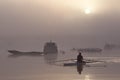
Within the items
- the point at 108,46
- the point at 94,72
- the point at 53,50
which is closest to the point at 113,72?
the point at 94,72

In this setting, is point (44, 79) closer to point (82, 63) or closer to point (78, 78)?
point (78, 78)

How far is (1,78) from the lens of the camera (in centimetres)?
2977

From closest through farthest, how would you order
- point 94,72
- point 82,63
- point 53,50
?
point 94,72, point 82,63, point 53,50

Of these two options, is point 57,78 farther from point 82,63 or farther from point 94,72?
point 82,63

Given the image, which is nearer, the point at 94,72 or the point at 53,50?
the point at 94,72

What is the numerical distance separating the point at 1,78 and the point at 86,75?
5.53 metres

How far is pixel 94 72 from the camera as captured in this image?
32688 millimetres

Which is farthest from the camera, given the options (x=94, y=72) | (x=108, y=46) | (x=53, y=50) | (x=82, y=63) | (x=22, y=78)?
(x=108, y=46)

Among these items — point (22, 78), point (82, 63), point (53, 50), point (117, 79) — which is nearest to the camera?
point (117, 79)

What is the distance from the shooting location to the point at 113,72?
32812 millimetres

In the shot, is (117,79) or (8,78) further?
(8,78)

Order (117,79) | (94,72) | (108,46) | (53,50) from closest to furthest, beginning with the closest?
1. (117,79)
2. (94,72)
3. (53,50)
4. (108,46)

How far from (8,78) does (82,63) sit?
11.9 metres

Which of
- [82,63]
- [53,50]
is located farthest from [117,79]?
[53,50]
